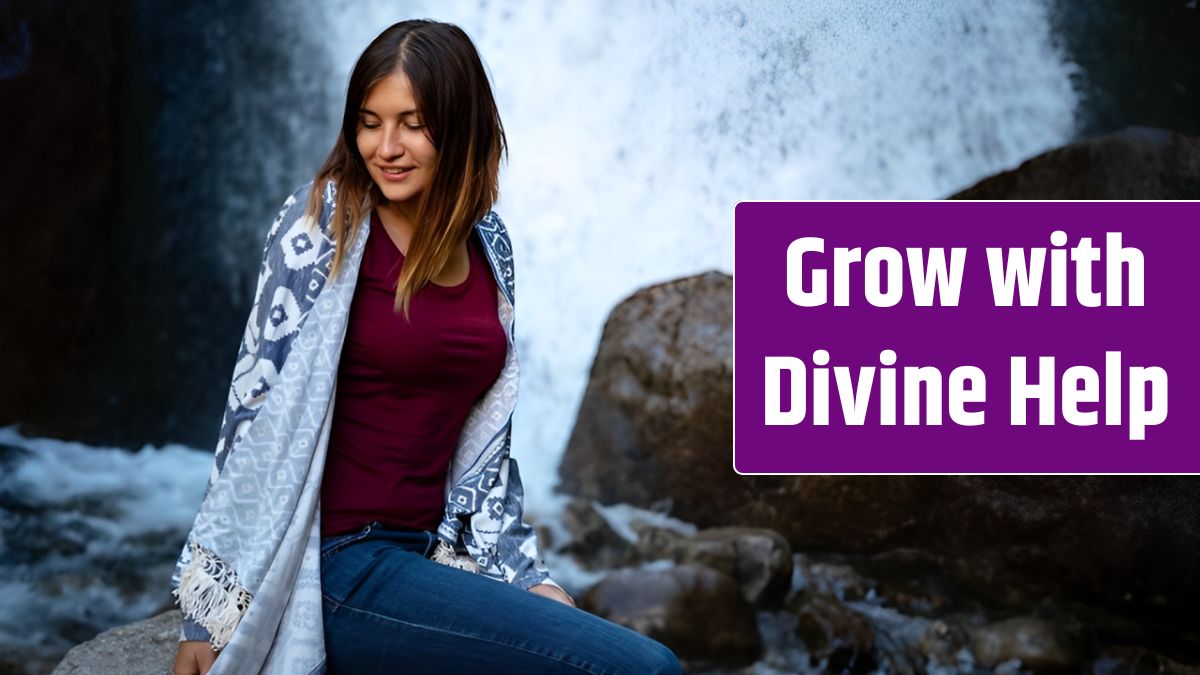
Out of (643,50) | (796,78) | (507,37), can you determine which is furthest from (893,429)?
(507,37)

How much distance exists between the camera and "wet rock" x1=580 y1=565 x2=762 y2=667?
12.9ft

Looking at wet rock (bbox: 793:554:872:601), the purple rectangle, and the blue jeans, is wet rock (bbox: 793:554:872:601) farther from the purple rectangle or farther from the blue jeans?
the blue jeans

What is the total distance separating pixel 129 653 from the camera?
2393 millimetres

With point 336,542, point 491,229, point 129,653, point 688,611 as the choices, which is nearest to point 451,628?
point 336,542

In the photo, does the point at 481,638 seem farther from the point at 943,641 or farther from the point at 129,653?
the point at 943,641

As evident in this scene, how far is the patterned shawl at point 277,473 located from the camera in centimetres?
165

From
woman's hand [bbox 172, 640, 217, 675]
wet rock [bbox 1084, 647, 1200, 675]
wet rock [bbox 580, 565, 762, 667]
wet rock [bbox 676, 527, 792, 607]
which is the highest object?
woman's hand [bbox 172, 640, 217, 675]

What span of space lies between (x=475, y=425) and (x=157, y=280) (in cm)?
244

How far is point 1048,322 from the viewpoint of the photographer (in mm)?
Result: 3691

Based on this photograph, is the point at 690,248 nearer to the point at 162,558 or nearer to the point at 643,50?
the point at 643,50

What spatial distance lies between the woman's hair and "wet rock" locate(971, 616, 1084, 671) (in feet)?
9.32

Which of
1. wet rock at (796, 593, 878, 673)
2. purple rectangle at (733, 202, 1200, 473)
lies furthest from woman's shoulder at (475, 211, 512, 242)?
wet rock at (796, 593, 878, 673)

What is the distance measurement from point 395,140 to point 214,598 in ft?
2.12

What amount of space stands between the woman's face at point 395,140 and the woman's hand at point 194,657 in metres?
0.64
